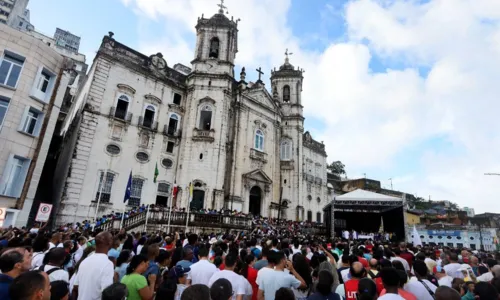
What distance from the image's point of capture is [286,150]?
32250 millimetres

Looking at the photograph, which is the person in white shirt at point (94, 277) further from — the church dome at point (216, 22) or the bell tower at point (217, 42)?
the church dome at point (216, 22)

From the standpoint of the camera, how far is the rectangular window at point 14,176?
1416 centimetres

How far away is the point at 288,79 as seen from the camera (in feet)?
115

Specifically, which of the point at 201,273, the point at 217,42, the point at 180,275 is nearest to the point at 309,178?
the point at 217,42

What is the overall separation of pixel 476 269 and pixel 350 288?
5.09 metres

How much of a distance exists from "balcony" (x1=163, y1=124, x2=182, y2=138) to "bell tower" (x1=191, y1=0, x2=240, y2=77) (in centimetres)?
679

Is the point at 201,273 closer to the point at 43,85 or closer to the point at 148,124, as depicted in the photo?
the point at 43,85

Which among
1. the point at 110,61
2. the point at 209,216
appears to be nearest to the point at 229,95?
the point at 110,61

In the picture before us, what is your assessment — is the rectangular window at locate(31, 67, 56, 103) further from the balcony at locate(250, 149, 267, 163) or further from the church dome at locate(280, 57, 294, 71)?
the church dome at locate(280, 57, 294, 71)

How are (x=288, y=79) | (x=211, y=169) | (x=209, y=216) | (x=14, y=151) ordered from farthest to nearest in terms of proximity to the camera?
(x=288, y=79)
(x=211, y=169)
(x=209, y=216)
(x=14, y=151)

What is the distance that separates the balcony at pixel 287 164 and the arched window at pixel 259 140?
12.5ft

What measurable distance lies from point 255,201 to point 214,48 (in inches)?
641

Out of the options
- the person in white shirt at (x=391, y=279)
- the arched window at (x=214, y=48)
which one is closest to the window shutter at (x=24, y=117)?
the arched window at (x=214, y=48)

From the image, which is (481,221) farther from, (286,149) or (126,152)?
(126,152)
